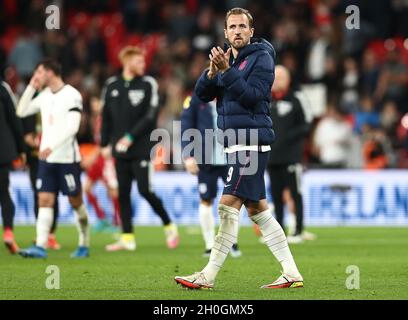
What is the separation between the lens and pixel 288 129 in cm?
1608

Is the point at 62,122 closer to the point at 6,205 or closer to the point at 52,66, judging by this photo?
the point at 52,66

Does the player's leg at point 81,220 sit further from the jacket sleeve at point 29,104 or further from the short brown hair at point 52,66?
the short brown hair at point 52,66

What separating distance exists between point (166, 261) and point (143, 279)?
2.15 metres

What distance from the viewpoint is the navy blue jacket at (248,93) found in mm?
9656

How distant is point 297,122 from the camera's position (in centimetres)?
1617

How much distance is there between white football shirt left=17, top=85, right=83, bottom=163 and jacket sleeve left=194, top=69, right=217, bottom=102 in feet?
11.4

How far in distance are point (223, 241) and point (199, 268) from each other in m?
2.28

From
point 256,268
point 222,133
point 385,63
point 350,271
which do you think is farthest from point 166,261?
point 385,63

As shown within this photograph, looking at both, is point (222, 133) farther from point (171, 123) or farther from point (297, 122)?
point (171, 123)

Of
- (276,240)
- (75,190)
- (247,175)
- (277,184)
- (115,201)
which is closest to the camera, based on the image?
(247,175)

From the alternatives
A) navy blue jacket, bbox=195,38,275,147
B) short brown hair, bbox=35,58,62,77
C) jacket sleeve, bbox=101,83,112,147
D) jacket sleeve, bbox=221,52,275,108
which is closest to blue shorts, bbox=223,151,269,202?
navy blue jacket, bbox=195,38,275,147

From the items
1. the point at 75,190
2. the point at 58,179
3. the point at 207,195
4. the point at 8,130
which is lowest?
the point at 207,195

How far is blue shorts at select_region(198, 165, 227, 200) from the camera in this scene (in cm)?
1382

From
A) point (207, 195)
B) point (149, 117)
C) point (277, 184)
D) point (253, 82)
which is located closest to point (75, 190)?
point (207, 195)
